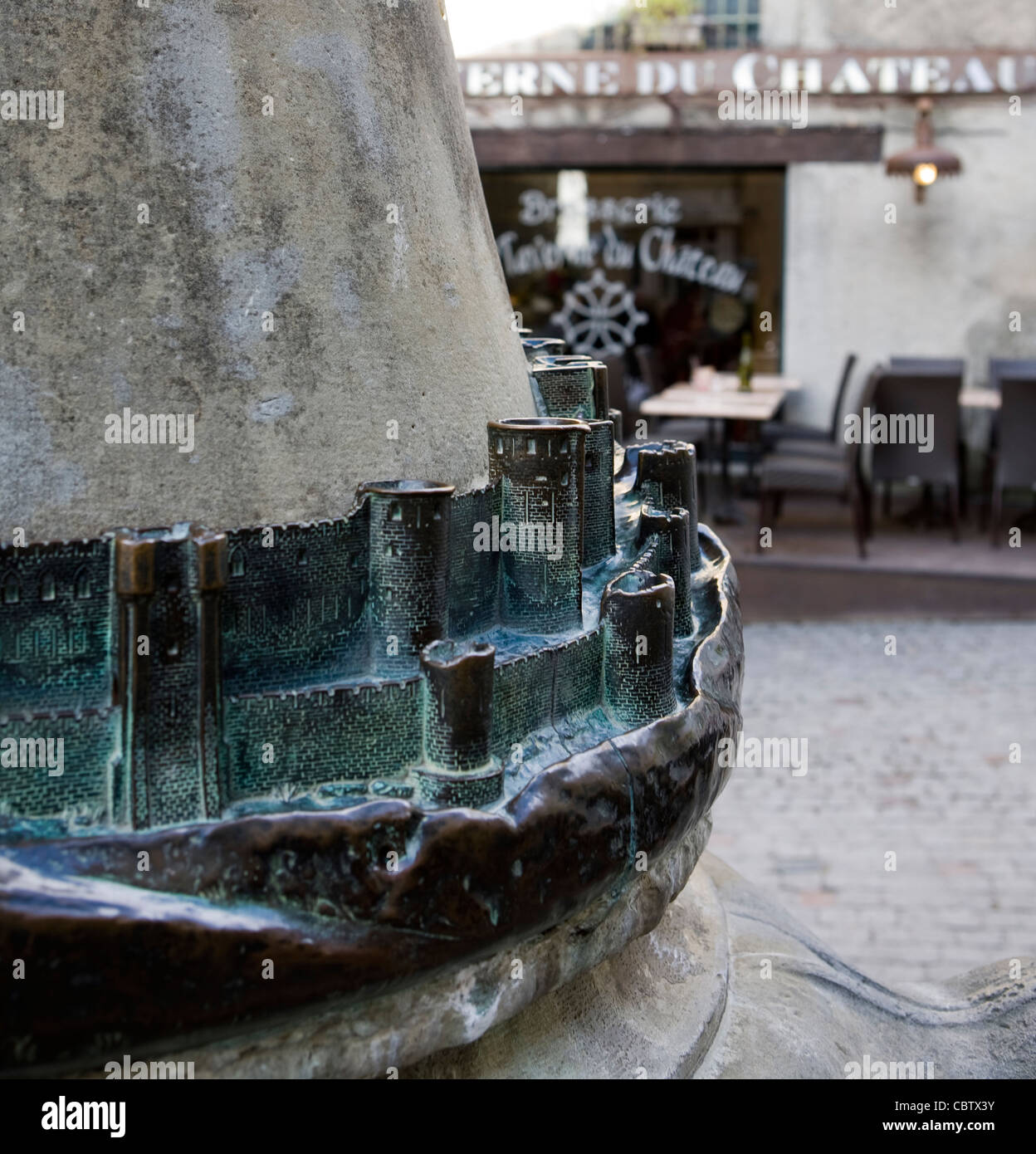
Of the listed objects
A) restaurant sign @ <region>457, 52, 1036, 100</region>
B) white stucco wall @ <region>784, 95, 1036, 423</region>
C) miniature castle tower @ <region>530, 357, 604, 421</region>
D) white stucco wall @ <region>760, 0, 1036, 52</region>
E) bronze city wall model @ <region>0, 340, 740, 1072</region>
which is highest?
white stucco wall @ <region>760, 0, 1036, 52</region>

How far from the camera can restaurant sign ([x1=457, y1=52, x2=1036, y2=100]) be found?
1094 cm

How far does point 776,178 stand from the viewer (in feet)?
38.7

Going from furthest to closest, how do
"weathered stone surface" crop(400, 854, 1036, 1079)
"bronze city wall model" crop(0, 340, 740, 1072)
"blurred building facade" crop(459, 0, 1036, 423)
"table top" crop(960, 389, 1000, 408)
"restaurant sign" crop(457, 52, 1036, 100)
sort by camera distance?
1. "blurred building facade" crop(459, 0, 1036, 423)
2. "restaurant sign" crop(457, 52, 1036, 100)
3. "table top" crop(960, 389, 1000, 408)
4. "weathered stone surface" crop(400, 854, 1036, 1079)
5. "bronze city wall model" crop(0, 340, 740, 1072)

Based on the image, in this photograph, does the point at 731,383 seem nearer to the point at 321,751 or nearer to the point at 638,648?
the point at 638,648

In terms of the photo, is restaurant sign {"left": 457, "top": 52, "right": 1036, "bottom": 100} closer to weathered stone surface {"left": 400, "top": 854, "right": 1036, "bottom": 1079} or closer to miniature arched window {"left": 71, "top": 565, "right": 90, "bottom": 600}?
weathered stone surface {"left": 400, "top": 854, "right": 1036, "bottom": 1079}

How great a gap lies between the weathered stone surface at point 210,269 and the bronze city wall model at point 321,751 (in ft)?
0.51

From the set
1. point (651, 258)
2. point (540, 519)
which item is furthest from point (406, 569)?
point (651, 258)

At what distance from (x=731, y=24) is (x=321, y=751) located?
1118 centimetres

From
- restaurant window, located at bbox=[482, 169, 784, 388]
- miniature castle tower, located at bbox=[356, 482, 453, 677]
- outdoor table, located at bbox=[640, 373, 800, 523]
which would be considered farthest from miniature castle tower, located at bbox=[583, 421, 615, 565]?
restaurant window, located at bbox=[482, 169, 784, 388]

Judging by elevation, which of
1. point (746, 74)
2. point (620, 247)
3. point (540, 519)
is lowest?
point (540, 519)

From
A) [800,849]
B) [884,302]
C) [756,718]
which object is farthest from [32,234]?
[884,302]

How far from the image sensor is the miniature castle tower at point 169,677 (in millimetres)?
1340

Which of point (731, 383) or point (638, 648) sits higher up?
point (731, 383)

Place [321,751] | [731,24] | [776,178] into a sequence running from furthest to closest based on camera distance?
[776,178]
[731,24]
[321,751]
